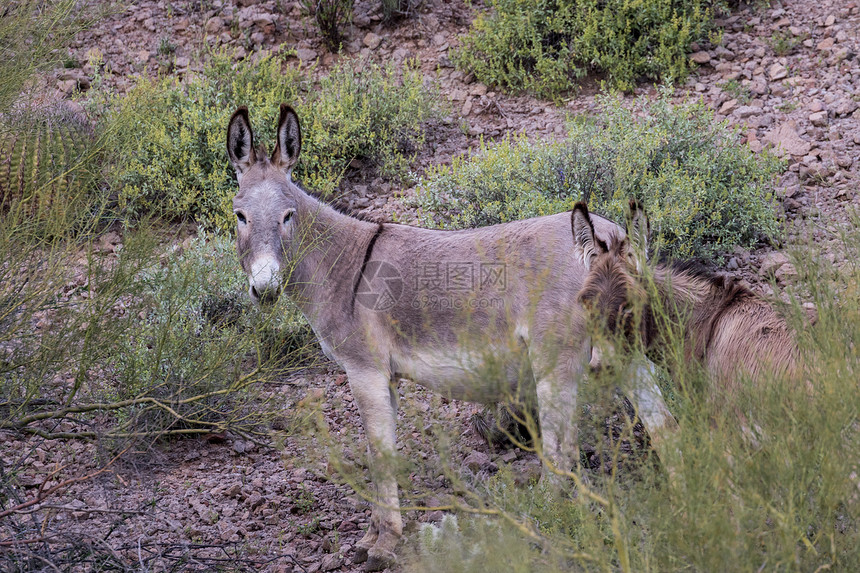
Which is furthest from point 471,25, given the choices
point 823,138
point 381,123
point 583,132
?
point 823,138

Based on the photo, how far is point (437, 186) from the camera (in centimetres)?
722

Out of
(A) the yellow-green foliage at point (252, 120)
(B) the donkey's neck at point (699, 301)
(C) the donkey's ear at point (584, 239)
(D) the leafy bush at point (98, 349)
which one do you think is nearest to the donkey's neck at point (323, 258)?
(D) the leafy bush at point (98, 349)

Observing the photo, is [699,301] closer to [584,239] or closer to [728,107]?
[584,239]

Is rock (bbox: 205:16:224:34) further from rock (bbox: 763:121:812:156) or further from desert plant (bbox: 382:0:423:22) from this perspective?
rock (bbox: 763:121:812:156)

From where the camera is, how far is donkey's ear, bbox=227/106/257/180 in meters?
4.38

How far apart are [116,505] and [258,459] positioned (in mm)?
1016

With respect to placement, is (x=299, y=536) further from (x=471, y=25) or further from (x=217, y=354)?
(x=471, y=25)

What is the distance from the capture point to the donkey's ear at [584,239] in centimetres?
392

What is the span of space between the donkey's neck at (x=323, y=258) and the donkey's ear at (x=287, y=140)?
0.21 metres

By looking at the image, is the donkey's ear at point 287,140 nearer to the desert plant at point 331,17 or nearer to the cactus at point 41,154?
the cactus at point 41,154

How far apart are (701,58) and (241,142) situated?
20.6 ft

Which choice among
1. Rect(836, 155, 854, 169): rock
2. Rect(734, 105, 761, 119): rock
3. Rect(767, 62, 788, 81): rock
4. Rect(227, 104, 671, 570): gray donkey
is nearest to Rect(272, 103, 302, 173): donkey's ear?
Rect(227, 104, 671, 570): gray donkey

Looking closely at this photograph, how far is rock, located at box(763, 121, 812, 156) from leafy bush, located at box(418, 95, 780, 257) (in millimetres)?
401

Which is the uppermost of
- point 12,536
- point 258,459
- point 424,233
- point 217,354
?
point 424,233
